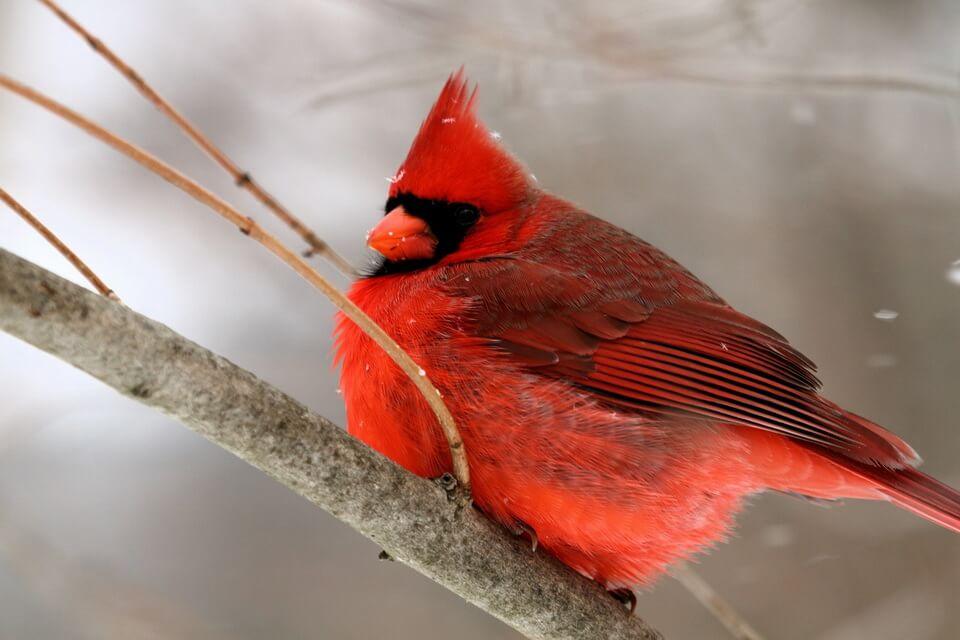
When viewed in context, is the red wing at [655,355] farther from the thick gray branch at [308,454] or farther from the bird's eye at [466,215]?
the thick gray branch at [308,454]

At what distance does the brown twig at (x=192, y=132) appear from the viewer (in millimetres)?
1751

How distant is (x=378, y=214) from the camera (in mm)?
4820

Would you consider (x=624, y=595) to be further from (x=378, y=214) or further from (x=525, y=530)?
(x=378, y=214)

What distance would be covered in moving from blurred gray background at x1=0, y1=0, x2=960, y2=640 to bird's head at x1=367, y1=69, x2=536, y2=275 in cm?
69

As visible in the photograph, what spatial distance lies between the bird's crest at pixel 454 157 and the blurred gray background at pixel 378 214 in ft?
2.22

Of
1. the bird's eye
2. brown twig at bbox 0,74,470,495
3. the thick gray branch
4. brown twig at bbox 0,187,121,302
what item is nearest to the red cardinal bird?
the bird's eye

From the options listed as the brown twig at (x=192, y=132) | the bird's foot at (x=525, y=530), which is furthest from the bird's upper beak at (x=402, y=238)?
the bird's foot at (x=525, y=530)

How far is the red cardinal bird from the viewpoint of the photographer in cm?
222

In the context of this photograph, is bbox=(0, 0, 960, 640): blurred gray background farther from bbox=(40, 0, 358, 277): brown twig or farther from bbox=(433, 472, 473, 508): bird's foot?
bbox=(433, 472, 473, 508): bird's foot

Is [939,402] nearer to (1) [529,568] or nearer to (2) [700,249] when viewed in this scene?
(2) [700,249]

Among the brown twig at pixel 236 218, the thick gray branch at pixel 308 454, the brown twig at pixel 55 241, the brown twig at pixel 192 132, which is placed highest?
the brown twig at pixel 192 132

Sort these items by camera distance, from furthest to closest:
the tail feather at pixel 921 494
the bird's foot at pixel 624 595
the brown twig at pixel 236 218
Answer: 1. the bird's foot at pixel 624 595
2. the tail feather at pixel 921 494
3. the brown twig at pixel 236 218

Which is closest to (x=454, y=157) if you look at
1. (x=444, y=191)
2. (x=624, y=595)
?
(x=444, y=191)

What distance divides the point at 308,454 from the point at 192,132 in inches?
22.7
